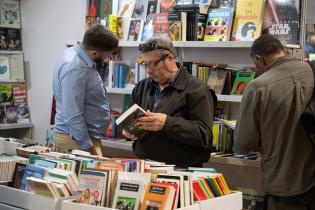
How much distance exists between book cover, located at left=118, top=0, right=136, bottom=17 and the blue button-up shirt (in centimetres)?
155

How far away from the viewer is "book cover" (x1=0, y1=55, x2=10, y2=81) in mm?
6266

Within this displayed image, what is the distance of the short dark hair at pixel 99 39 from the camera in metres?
3.77

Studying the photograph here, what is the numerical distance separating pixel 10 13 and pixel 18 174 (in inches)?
162

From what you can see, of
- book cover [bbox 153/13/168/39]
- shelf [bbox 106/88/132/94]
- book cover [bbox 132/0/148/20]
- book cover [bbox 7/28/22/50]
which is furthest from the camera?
book cover [bbox 7/28/22/50]

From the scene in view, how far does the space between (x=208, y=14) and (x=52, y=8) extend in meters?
2.24

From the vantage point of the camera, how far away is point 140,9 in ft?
17.4

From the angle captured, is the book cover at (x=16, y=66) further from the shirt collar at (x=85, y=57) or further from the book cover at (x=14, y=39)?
the shirt collar at (x=85, y=57)

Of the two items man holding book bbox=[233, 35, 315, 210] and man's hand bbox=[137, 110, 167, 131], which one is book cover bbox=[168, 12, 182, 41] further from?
man's hand bbox=[137, 110, 167, 131]

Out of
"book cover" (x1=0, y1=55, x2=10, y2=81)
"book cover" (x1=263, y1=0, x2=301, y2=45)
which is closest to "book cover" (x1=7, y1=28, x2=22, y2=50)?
"book cover" (x1=0, y1=55, x2=10, y2=81)

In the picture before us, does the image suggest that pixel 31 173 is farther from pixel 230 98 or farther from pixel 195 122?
pixel 230 98

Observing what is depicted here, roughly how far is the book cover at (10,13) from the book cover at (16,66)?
14.9 inches

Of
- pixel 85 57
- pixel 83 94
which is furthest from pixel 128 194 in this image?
pixel 85 57

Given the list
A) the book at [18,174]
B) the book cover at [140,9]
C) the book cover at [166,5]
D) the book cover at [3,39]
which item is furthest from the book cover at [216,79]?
the book cover at [3,39]

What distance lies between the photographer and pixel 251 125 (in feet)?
11.7
